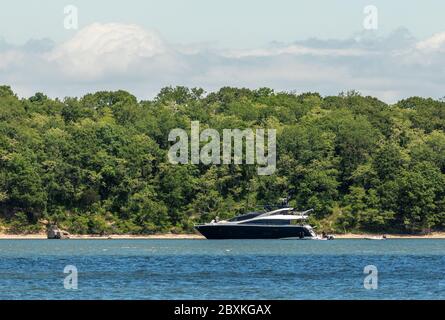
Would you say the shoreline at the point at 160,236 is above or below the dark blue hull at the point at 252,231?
below

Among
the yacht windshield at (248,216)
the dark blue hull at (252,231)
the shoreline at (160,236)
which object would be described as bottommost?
the shoreline at (160,236)

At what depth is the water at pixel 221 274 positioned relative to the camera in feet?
238

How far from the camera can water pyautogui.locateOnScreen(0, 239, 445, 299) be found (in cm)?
7244

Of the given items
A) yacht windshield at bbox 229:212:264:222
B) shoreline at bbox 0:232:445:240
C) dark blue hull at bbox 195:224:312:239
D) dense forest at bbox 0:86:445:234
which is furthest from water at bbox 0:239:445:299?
dense forest at bbox 0:86:445:234

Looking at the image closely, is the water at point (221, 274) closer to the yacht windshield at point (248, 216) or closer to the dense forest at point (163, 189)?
the yacht windshield at point (248, 216)

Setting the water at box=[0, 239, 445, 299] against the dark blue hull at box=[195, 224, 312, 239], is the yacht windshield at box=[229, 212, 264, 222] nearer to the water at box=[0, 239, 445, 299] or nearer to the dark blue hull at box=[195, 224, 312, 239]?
the dark blue hull at box=[195, 224, 312, 239]

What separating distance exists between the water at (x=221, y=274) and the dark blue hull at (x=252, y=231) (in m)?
42.0

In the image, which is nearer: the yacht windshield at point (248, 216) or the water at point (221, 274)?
the water at point (221, 274)

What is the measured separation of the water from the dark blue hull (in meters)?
42.0

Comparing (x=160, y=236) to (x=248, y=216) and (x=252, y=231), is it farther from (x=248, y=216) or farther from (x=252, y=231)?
(x=252, y=231)

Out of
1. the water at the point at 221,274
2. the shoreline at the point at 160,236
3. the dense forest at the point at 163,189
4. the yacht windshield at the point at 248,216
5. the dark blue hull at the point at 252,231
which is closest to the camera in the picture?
the water at the point at 221,274

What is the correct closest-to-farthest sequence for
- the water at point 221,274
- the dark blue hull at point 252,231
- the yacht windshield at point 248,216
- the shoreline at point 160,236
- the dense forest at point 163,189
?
the water at point 221,274 → the dark blue hull at point 252,231 → the yacht windshield at point 248,216 → the shoreline at point 160,236 → the dense forest at point 163,189

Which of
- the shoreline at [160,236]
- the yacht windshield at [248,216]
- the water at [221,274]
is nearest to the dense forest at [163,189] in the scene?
the shoreline at [160,236]
